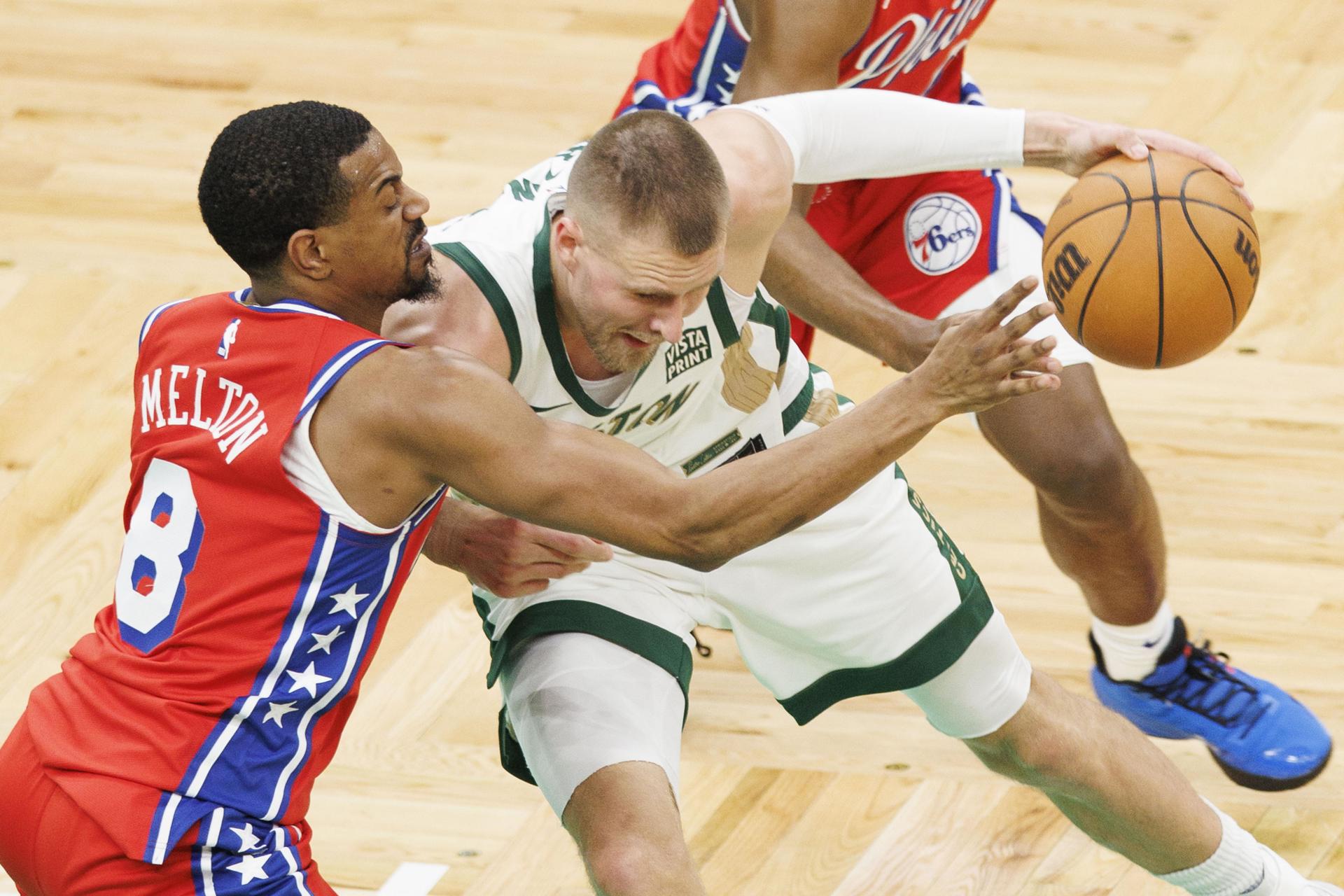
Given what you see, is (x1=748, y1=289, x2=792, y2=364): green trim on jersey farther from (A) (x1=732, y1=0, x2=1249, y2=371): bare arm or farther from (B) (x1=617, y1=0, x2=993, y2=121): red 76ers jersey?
(B) (x1=617, y1=0, x2=993, y2=121): red 76ers jersey

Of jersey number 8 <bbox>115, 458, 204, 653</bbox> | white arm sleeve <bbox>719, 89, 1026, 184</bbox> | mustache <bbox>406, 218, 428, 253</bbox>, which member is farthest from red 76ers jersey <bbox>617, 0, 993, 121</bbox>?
jersey number 8 <bbox>115, 458, 204, 653</bbox>

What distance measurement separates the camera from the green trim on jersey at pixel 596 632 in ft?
9.10

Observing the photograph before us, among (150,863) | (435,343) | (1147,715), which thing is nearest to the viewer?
(150,863)

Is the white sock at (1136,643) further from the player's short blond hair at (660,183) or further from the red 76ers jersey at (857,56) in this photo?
the player's short blond hair at (660,183)

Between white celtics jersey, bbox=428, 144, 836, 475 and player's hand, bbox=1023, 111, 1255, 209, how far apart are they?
53cm

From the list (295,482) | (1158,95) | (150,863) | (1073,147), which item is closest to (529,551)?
(295,482)

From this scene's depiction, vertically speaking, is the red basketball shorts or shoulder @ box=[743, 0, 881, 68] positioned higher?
shoulder @ box=[743, 0, 881, 68]

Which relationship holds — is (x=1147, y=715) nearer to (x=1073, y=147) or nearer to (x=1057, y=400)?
(x=1057, y=400)

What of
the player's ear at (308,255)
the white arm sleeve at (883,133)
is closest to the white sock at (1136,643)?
the white arm sleeve at (883,133)

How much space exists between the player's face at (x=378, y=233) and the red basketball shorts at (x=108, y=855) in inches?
26.5

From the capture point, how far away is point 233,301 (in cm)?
233

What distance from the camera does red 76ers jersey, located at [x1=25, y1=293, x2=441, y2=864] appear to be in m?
2.23

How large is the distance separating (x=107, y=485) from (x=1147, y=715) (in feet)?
7.96

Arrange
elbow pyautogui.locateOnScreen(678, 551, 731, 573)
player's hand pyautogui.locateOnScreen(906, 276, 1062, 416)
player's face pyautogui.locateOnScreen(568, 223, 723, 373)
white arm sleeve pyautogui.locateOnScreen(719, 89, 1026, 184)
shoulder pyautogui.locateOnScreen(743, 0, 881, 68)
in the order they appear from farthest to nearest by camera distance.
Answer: shoulder pyautogui.locateOnScreen(743, 0, 881, 68)
white arm sleeve pyautogui.locateOnScreen(719, 89, 1026, 184)
player's face pyautogui.locateOnScreen(568, 223, 723, 373)
elbow pyautogui.locateOnScreen(678, 551, 731, 573)
player's hand pyautogui.locateOnScreen(906, 276, 1062, 416)
